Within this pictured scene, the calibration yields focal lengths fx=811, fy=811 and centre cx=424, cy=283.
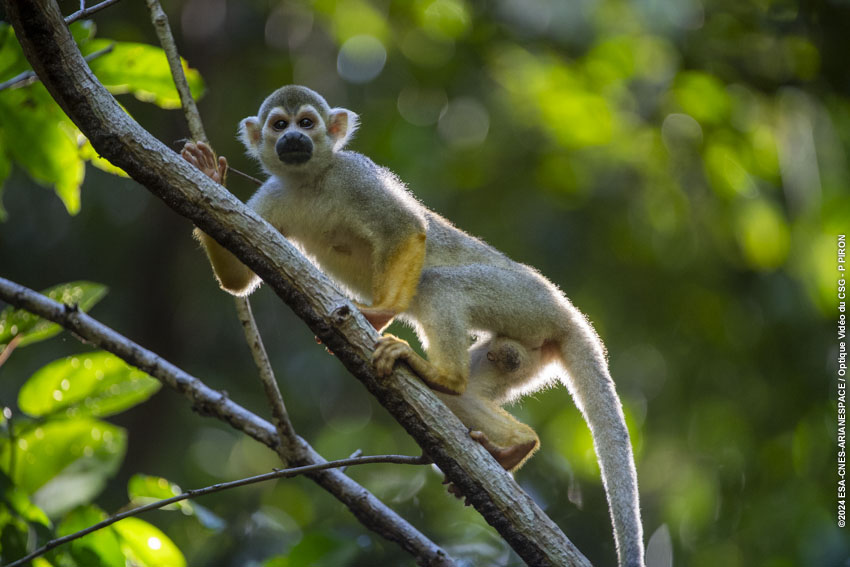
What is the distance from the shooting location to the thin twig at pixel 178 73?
411cm

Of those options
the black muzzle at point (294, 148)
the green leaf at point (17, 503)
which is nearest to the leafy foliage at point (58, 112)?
the black muzzle at point (294, 148)

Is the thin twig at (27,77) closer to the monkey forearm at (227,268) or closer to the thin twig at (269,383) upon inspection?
the monkey forearm at (227,268)

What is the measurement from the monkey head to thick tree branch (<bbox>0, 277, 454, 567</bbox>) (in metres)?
1.47

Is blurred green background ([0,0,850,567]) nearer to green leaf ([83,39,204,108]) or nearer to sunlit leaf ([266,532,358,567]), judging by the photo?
sunlit leaf ([266,532,358,567])

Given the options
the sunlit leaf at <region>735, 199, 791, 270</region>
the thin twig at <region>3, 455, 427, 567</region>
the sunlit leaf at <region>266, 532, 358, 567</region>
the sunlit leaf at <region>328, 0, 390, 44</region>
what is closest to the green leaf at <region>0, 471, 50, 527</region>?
the thin twig at <region>3, 455, 427, 567</region>

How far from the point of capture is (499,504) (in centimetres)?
346

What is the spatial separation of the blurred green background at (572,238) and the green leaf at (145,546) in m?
1.54

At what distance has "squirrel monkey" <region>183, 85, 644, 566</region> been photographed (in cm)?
446

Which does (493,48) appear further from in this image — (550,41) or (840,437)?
(840,437)

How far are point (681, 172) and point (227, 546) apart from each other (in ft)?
19.8

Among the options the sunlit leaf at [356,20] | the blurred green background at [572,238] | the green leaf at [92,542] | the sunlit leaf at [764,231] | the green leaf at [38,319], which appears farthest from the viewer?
the sunlit leaf at [356,20]

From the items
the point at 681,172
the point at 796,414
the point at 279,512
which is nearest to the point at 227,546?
Answer: the point at 279,512

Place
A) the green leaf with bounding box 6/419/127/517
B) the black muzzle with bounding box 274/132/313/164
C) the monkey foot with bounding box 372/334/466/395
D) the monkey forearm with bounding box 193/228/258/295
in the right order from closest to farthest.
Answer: the monkey foot with bounding box 372/334/466/395 → the green leaf with bounding box 6/419/127/517 → the monkey forearm with bounding box 193/228/258/295 → the black muzzle with bounding box 274/132/313/164

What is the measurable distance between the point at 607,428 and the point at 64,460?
2.84 m
